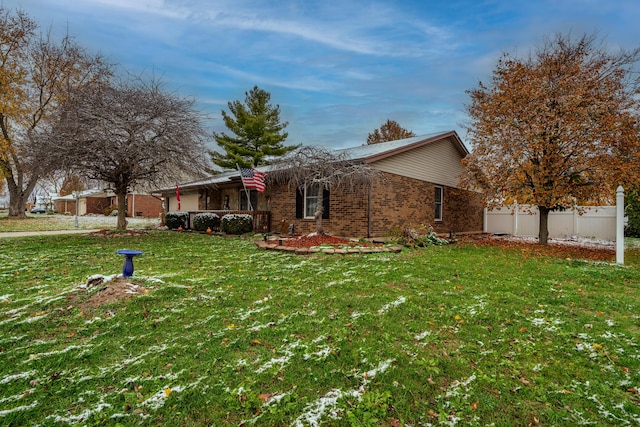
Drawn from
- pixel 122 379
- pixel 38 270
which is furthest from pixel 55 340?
pixel 38 270

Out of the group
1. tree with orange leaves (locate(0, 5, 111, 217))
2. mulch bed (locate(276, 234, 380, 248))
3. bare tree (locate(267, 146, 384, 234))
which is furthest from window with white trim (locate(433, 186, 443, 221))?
tree with orange leaves (locate(0, 5, 111, 217))

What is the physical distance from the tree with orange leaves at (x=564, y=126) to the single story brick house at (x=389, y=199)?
246 cm

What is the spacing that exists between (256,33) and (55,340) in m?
11.1

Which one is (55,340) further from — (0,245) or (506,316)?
(0,245)

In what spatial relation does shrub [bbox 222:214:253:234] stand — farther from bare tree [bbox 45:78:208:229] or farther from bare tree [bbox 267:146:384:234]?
bare tree [bbox 267:146:384:234]

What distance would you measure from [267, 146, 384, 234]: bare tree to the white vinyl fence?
6574 millimetres

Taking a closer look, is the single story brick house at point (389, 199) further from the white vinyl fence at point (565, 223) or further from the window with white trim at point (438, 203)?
the white vinyl fence at point (565, 223)

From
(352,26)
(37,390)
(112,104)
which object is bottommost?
(37,390)

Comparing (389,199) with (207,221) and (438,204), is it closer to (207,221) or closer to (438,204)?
(438,204)

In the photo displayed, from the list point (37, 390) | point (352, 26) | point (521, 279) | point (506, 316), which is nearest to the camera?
point (37, 390)

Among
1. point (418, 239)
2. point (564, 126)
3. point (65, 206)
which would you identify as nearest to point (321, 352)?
point (418, 239)

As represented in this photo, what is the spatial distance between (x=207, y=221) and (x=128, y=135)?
4.68 meters

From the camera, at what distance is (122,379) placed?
2.55m

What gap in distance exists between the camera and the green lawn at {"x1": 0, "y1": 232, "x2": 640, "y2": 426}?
2215mm
